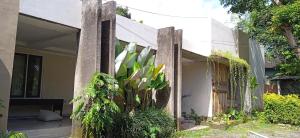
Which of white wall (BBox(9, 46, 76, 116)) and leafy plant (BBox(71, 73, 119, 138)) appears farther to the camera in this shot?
white wall (BBox(9, 46, 76, 116))

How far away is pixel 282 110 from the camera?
13.4 meters

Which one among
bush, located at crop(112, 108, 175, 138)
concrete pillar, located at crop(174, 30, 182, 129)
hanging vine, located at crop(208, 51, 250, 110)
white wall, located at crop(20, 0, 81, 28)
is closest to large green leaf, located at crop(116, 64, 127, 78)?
bush, located at crop(112, 108, 175, 138)

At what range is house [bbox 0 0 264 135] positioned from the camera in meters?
6.81

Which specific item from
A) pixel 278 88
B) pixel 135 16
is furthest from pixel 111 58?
pixel 278 88

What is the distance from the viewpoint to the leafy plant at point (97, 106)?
21.7ft

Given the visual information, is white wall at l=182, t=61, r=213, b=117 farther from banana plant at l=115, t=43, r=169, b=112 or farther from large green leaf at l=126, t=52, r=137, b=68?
large green leaf at l=126, t=52, r=137, b=68

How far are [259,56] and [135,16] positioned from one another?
854 centimetres

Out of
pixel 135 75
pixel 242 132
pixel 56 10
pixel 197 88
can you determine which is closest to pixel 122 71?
pixel 135 75

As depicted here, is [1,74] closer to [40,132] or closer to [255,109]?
[40,132]

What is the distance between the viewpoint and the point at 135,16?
18.0 meters

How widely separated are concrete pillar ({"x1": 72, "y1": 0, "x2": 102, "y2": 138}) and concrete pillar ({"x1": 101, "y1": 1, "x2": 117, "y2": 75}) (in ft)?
0.62

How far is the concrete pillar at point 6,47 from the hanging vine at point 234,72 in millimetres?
9103

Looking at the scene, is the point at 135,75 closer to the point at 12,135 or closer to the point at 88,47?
the point at 88,47

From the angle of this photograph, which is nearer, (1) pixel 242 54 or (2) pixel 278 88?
(1) pixel 242 54
